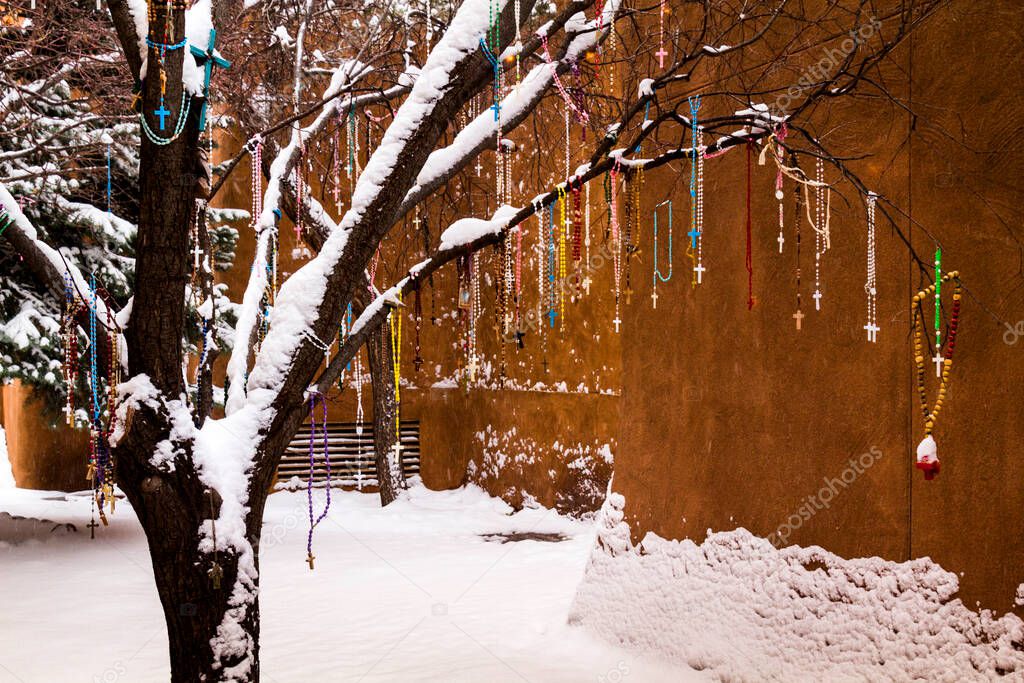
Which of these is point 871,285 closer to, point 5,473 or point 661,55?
point 661,55

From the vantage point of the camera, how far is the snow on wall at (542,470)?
11.6m

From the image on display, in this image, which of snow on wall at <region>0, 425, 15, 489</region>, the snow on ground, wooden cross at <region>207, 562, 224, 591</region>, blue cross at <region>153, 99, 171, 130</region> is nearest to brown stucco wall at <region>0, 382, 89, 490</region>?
snow on wall at <region>0, 425, 15, 489</region>

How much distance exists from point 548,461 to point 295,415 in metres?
7.58

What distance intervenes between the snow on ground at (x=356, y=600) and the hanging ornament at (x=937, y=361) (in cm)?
223

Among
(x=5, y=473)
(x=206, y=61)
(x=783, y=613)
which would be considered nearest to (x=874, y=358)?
(x=783, y=613)

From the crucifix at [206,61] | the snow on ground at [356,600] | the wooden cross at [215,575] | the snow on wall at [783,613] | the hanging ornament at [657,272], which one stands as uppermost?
the crucifix at [206,61]

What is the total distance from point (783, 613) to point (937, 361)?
73.1 inches

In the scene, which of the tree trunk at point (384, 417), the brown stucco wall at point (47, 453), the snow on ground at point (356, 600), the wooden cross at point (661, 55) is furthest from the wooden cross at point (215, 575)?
the brown stucco wall at point (47, 453)

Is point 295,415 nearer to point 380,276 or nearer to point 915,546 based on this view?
point 915,546

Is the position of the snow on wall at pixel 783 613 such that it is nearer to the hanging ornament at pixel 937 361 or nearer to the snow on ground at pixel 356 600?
the snow on ground at pixel 356 600

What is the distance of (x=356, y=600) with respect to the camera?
882cm

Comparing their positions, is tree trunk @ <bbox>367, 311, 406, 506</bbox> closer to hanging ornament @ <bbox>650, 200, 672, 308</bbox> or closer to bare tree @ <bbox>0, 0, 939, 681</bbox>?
hanging ornament @ <bbox>650, 200, 672, 308</bbox>

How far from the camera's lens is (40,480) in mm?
15898

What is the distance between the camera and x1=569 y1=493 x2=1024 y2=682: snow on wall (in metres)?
5.13
